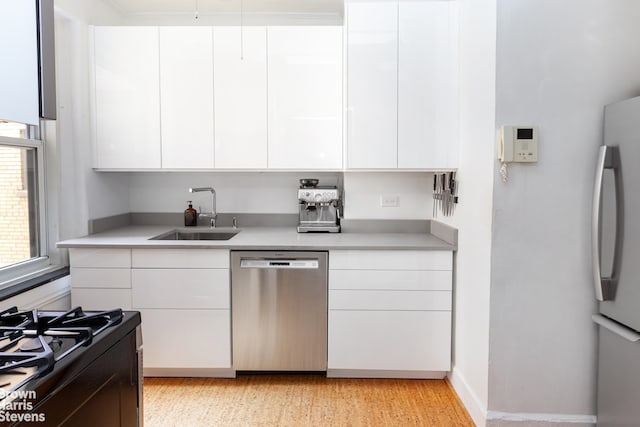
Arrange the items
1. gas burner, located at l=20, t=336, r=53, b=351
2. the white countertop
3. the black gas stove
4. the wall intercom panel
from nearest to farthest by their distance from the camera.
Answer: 1. the black gas stove
2. gas burner, located at l=20, t=336, r=53, b=351
3. the wall intercom panel
4. the white countertop

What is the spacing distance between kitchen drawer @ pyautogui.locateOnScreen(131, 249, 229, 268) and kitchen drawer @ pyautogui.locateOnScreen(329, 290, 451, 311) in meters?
0.71

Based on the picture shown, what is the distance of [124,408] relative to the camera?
3.97ft

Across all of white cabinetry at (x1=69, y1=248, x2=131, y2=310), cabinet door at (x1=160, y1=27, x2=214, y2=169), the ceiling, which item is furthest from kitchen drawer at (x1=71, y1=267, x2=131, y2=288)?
the ceiling

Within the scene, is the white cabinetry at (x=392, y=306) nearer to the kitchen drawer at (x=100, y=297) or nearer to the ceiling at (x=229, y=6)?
the kitchen drawer at (x=100, y=297)

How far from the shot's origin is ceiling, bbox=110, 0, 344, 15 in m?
3.26

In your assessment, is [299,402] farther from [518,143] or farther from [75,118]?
[75,118]

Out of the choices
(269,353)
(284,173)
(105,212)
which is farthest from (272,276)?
(105,212)

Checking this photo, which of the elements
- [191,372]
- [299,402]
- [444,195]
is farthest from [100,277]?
[444,195]

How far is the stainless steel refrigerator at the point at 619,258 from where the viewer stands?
1848mm

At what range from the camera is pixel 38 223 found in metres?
2.86

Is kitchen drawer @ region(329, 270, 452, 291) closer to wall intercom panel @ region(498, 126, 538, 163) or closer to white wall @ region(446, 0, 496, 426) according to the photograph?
white wall @ region(446, 0, 496, 426)

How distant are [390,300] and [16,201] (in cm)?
230

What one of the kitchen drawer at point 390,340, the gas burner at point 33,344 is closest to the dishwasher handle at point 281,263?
the kitchen drawer at point 390,340

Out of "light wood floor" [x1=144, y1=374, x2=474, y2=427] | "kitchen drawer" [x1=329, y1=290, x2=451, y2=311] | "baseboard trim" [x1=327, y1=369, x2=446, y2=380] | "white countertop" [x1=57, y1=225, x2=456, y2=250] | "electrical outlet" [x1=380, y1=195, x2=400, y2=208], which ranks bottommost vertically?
"light wood floor" [x1=144, y1=374, x2=474, y2=427]
